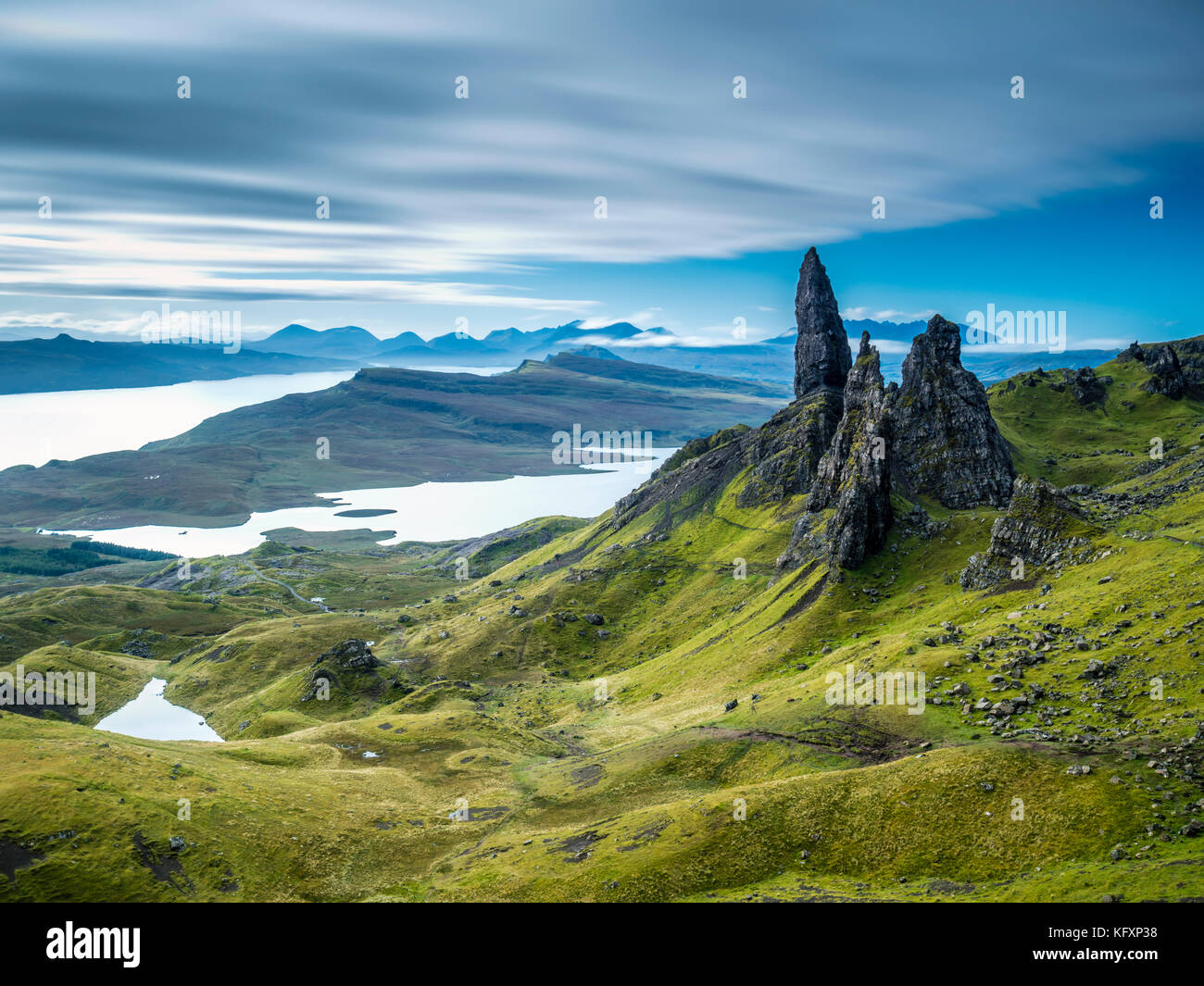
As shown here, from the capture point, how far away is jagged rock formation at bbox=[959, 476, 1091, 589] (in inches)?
4439

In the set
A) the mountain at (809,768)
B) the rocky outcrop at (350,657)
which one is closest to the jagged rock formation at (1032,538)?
the mountain at (809,768)

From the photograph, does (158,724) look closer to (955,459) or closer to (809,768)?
(809,768)

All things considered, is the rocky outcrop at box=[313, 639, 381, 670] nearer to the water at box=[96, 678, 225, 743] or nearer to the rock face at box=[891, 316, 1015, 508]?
the water at box=[96, 678, 225, 743]

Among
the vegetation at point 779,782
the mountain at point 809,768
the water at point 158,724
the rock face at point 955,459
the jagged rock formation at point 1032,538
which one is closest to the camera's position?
the vegetation at point 779,782

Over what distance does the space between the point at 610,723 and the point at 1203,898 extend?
330 ft

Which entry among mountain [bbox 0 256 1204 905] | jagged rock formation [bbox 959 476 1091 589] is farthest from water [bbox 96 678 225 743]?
jagged rock formation [bbox 959 476 1091 589]

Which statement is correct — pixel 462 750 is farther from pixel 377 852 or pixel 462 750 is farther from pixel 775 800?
pixel 775 800

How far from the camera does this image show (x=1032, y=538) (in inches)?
4601

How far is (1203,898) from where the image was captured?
45.5 meters

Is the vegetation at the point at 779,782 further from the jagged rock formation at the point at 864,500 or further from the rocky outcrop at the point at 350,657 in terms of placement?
the rocky outcrop at the point at 350,657

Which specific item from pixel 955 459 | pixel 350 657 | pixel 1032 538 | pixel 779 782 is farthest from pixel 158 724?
pixel 955 459

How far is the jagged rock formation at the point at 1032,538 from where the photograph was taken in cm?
11275
